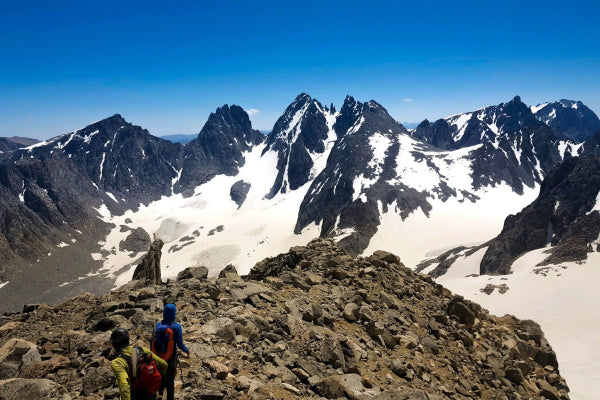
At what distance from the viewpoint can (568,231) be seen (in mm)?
67750

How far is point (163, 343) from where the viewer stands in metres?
8.77

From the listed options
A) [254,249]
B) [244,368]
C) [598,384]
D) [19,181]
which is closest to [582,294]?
[598,384]

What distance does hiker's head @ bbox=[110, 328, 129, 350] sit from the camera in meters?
7.71

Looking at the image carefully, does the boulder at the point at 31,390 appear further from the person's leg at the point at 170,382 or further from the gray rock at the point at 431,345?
the gray rock at the point at 431,345

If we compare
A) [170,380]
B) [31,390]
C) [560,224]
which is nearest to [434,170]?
[560,224]

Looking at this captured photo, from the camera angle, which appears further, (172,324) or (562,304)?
(562,304)

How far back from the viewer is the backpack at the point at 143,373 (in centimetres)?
764

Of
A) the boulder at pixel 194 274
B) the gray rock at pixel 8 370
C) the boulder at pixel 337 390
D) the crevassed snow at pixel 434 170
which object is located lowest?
the boulder at pixel 337 390

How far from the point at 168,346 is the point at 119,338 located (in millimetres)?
1307

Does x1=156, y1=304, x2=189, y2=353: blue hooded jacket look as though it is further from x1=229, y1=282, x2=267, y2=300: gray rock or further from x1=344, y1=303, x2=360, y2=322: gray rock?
x1=344, y1=303, x2=360, y2=322: gray rock

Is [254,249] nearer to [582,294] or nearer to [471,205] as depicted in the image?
[471,205]

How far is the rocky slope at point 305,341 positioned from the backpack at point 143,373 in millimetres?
1051

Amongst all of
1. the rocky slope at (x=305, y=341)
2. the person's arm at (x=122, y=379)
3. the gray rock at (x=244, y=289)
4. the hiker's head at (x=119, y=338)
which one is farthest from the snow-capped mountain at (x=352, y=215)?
the person's arm at (x=122, y=379)

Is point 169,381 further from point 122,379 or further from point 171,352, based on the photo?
point 122,379
